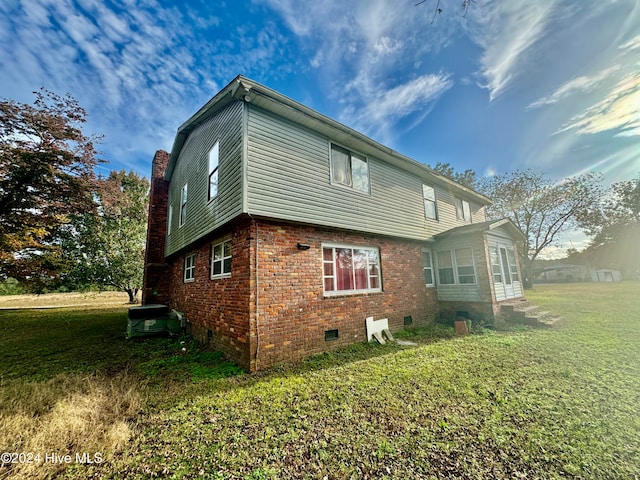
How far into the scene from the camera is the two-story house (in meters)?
5.70

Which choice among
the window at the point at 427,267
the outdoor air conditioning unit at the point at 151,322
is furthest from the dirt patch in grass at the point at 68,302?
the window at the point at 427,267

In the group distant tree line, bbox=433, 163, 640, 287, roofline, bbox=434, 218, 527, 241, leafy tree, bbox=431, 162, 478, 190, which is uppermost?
leafy tree, bbox=431, 162, 478, 190

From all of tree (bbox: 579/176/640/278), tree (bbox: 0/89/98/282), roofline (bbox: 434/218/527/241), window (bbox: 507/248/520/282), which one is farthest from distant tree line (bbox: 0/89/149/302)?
tree (bbox: 579/176/640/278)

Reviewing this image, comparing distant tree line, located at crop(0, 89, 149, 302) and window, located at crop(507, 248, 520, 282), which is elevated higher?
distant tree line, located at crop(0, 89, 149, 302)

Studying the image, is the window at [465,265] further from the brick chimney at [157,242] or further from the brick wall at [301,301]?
the brick chimney at [157,242]

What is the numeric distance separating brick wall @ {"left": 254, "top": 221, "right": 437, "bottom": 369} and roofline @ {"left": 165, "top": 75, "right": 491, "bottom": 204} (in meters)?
2.87

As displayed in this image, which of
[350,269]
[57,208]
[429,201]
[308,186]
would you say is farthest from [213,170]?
[57,208]

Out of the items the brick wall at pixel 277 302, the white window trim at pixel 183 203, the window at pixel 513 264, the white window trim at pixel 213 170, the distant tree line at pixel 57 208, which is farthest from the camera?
the distant tree line at pixel 57 208

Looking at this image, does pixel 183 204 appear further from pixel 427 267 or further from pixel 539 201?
pixel 539 201

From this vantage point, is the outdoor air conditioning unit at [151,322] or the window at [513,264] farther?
the window at [513,264]

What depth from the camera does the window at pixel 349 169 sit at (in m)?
7.49

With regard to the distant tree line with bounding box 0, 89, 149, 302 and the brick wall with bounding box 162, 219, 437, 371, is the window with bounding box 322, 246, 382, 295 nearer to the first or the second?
the brick wall with bounding box 162, 219, 437, 371

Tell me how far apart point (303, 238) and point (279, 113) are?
127 inches

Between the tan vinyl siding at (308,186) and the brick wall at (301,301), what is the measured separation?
442mm
